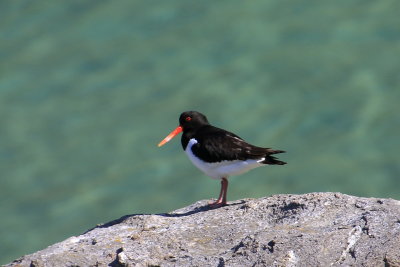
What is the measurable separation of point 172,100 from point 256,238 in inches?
274

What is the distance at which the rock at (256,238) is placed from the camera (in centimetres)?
518

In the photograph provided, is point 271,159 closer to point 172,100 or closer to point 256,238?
point 256,238

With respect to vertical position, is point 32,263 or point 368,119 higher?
point 368,119

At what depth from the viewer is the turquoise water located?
11062 mm

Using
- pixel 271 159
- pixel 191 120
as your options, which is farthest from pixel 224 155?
pixel 191 120

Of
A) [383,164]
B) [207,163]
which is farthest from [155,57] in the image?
[207,163]

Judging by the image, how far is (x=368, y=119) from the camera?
11.8 meters

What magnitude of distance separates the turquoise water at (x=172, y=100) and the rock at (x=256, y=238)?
183 inches

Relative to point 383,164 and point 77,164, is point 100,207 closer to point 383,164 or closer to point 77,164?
point 77,164

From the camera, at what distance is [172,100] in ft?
40.2

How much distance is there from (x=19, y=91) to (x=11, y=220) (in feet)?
8.38

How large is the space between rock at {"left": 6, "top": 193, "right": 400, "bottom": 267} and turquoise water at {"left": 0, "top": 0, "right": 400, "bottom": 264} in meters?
4.66

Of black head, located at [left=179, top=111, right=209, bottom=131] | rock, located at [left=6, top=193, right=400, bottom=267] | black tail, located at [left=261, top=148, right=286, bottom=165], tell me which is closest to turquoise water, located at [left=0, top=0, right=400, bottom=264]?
black head, located at [left=179, top=111, right=209, bottom=131]

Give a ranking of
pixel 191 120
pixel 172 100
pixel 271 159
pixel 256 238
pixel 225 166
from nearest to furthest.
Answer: pixel 256 238, pixel 271 159, pixel 225 166, pixel 191 120, pixel 172 100
